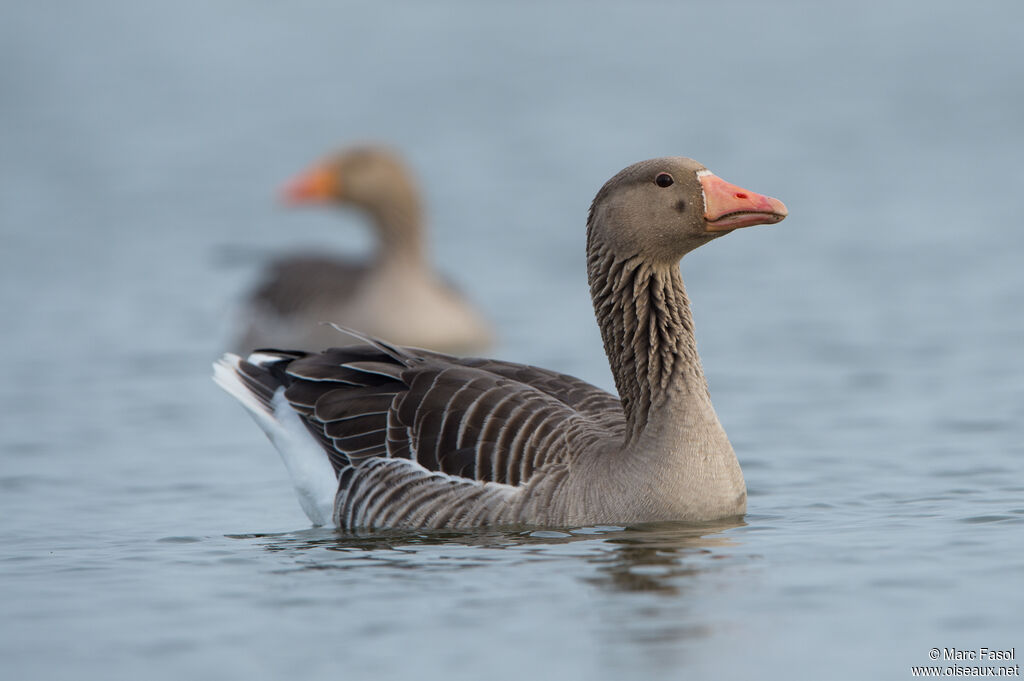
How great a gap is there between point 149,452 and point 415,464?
3.63 m

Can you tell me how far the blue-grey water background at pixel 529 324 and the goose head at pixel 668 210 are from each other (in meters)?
1.51

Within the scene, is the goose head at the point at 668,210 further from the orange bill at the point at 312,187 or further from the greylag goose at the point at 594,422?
the orange bill at the point at 312,187

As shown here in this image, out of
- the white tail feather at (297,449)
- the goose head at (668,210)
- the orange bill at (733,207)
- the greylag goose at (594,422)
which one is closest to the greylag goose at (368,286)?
the white tail feather at (297,449)

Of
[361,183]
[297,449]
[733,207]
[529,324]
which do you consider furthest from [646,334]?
[361,183]

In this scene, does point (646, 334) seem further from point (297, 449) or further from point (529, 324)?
point (529, 324)

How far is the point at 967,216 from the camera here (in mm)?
20266

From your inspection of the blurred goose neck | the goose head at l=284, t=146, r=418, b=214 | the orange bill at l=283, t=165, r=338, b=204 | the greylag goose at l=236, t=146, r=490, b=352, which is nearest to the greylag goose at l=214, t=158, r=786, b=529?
the greylag goose at l=236, t=146, r=490, b=352

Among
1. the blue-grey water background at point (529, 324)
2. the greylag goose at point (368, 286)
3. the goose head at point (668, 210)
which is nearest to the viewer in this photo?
the blue-grey water background at point (529, 324)

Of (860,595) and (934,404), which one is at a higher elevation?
(934,404)

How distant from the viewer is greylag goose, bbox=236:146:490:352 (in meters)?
16.4

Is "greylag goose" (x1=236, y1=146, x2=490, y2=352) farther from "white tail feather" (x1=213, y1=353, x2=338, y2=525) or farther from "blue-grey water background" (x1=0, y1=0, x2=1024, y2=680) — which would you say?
"white tail feather" (x1=213, y1=353, x2=338, y2=525)

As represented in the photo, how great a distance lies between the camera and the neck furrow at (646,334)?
8.65 m

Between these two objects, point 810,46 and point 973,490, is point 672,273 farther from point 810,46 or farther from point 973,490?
point 810,46

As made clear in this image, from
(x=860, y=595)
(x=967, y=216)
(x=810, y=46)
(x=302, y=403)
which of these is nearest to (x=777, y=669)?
(x=860, y=595)
